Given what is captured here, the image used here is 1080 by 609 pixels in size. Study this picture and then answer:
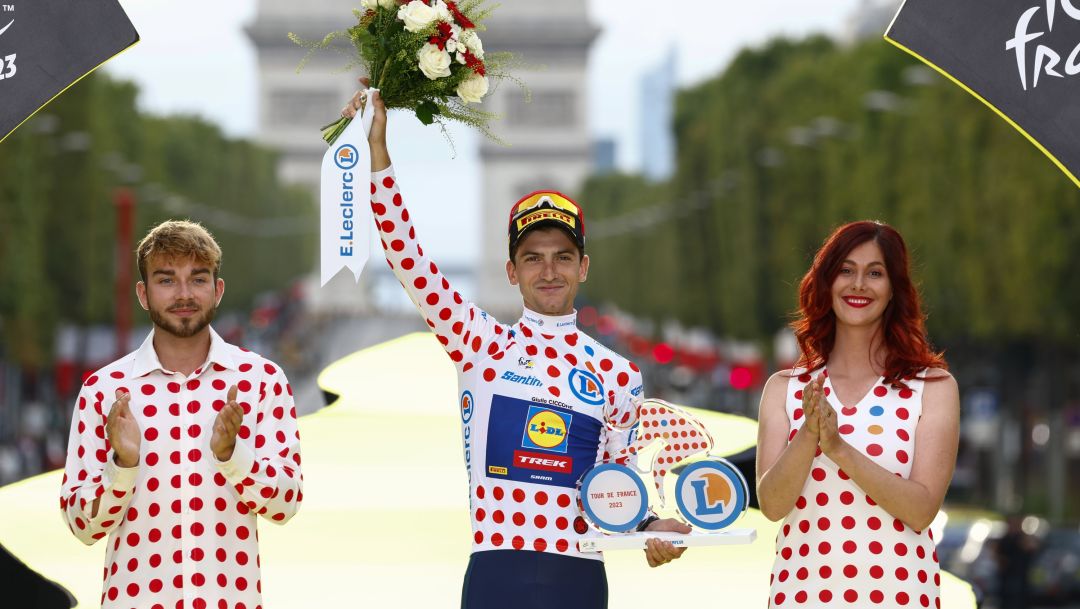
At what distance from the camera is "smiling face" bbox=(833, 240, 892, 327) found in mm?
5145

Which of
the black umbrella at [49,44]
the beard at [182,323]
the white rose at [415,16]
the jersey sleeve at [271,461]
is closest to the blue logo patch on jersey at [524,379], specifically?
the jersey sleeve at [271,461]

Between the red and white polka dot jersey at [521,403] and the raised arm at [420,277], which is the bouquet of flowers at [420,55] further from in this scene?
the red and white polka dot jersey at [521,403]

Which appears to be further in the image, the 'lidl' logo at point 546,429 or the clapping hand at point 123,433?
the 'lidl' logo at point 546,429

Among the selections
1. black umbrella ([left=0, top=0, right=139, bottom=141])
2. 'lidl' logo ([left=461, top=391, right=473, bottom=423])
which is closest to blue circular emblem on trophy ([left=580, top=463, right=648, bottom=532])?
'lidl' logo ([left=461, top=391, right=473, bottom=423])

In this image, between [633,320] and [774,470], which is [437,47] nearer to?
[774,470]

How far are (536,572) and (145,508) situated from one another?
94 cm

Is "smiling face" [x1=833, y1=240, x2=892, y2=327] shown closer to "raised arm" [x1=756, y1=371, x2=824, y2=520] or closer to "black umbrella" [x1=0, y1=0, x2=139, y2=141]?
"raised arm" [x1=756, y1=371, x2=824, y2=520]

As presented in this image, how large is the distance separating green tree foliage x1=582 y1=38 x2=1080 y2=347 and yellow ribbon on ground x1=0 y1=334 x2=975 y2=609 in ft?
23.4

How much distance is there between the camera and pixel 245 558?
494 cm

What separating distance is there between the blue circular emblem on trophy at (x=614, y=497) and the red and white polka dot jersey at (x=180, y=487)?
692mm

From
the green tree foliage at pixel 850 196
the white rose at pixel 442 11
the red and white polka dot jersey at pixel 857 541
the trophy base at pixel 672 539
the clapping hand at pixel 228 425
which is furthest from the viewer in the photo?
the green tree foliage at pixel 850 196

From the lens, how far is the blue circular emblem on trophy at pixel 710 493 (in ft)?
16.1

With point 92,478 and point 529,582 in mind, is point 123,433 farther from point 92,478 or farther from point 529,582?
point 529,582

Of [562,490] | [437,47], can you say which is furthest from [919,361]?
[437,47]
